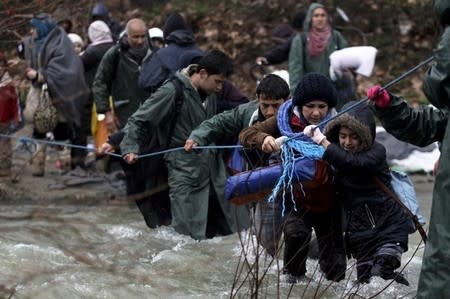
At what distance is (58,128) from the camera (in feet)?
43.7

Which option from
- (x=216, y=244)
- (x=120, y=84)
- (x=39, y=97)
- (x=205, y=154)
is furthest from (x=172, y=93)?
(x=39, y=97)

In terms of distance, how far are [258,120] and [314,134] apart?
1127mm

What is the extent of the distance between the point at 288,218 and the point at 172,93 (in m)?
1.96

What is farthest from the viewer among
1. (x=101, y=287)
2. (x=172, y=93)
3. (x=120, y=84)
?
(x=120, y=84)

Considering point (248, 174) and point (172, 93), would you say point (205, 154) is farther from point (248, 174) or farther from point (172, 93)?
point (248, 174)

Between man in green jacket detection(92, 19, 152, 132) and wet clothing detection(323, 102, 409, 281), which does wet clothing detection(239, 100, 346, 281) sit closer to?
wet clothing detection(323, 102, 409, 281)

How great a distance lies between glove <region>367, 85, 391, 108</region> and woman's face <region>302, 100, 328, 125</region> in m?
1.56

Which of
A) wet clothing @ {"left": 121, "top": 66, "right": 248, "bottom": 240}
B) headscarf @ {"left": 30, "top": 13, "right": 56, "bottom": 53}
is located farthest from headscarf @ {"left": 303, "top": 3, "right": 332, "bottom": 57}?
wet clothing @ {"left": 121, "top": 66, "right": 248, "bottom": 240}

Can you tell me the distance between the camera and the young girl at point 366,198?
7.21m

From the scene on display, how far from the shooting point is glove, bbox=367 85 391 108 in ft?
19.7

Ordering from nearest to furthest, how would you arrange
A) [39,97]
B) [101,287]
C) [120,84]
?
1. [101,287]
2. [120,84]
3. [39,97]

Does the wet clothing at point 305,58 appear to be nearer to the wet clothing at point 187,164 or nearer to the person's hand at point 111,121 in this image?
the person's hand at point 111,121

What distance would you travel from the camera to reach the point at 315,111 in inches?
299

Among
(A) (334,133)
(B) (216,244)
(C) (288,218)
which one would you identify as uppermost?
(A) (334,133)
